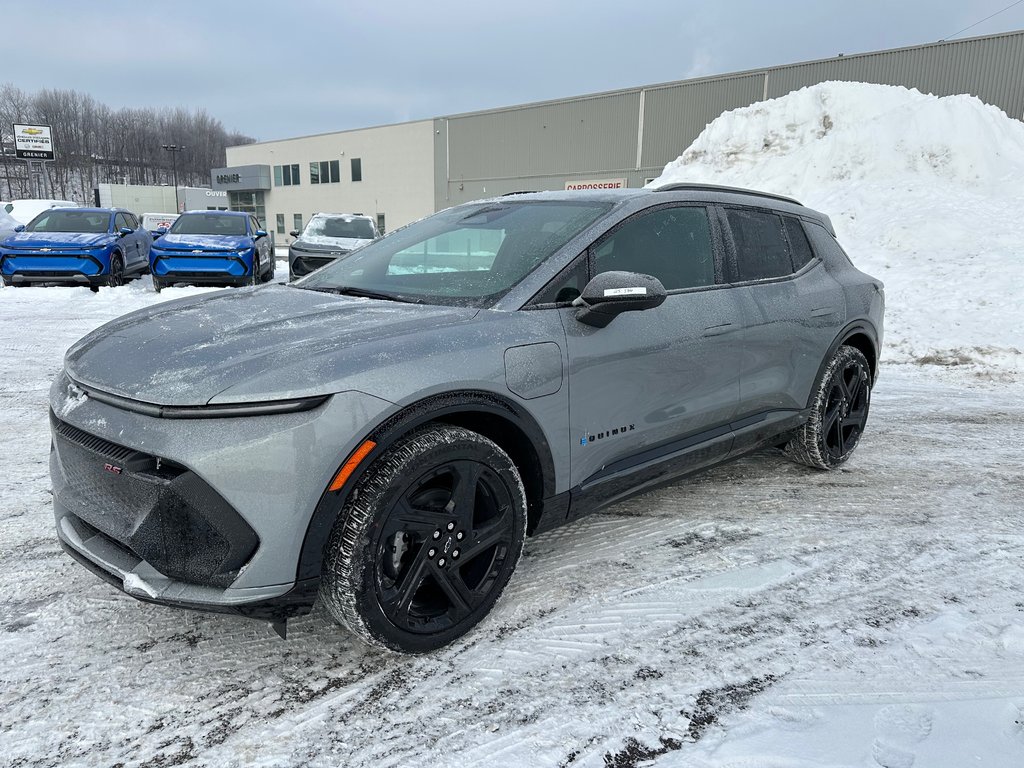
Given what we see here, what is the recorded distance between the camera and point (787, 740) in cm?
202

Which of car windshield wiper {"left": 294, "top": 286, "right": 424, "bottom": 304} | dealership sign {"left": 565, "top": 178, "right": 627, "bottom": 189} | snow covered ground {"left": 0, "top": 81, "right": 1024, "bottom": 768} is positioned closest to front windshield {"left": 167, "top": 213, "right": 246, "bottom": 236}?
snow covered ground {"left": 0, "top": 81, "right": 1024, "bottom": 768}

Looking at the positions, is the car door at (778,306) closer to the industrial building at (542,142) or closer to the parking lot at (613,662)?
the parking lot at (613,662)

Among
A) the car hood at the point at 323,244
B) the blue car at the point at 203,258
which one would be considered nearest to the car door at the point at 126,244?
the blue car at the point at 203,258

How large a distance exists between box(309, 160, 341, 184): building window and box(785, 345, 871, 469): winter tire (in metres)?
47.6

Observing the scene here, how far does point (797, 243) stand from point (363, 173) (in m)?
45.2

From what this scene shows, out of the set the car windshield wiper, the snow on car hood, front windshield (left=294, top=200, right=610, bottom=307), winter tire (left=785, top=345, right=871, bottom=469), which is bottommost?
winter tire (left=785, top=345, right=871, bottom=469)

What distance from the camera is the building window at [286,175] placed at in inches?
2042

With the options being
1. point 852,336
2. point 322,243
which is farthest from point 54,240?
point 852,336

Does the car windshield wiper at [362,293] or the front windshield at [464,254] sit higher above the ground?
the front windshield at [464,254]

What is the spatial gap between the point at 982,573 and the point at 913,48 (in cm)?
2533

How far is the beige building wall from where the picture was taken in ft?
137

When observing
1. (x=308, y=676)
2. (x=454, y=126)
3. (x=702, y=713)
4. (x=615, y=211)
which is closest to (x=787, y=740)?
(x=702, y=713)

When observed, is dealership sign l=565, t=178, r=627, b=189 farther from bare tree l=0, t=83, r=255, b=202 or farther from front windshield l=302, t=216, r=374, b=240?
bare tree l=0, t=83, r=255, b=202

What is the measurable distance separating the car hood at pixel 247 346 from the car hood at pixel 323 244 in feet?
36.2
